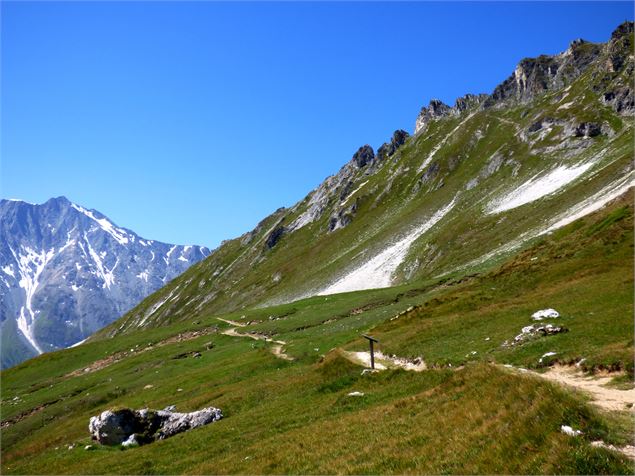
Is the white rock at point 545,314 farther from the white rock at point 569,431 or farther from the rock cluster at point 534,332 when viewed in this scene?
the white rock at point 569,431

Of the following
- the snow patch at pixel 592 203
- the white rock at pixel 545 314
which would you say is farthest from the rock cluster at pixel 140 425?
the snow patch at pixel 592 203

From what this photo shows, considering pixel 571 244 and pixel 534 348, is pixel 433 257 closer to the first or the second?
pixel 571 244

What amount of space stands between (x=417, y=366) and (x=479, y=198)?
335ft

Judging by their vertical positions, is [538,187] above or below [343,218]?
below

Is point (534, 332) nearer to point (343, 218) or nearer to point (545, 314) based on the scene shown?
point (545, 314)

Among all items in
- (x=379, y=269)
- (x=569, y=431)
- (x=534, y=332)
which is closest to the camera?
(x=569, y=431)

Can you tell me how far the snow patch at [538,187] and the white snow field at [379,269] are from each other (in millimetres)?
19097

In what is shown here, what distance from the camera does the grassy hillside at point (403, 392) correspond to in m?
14.5

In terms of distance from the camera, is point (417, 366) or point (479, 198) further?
point (479, 198)

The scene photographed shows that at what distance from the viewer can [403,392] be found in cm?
2630

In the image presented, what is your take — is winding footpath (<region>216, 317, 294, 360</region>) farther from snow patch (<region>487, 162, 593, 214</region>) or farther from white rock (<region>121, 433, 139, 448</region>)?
snow patch (<region>487, 162, 593, 214</region>)

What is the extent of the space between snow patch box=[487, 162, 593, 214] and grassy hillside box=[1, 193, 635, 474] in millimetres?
41305

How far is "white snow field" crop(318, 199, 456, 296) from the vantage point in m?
101

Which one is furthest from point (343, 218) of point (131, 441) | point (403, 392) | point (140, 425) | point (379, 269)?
point (403, 392)
